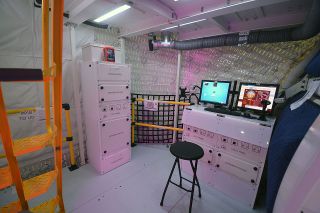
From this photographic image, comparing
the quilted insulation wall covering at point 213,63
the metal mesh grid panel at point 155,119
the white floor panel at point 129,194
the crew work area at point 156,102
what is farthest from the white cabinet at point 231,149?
the metal mesh grid panel at point 155,119

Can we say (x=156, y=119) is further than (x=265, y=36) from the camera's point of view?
Yes

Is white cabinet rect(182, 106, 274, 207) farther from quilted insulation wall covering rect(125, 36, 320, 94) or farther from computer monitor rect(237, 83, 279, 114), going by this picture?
quilted insulation wall covering rect(125, 36, 320, 94)

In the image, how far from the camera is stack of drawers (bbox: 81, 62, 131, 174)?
219cm

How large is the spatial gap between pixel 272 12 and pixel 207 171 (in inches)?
92.5

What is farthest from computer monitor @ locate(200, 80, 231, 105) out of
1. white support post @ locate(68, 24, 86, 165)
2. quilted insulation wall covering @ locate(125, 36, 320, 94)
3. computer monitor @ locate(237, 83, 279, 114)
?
white support post @ locate(68, 24, 86, 165)

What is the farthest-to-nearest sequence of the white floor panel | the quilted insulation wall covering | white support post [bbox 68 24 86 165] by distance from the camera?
white support post [bbox 68 24 86 165], the quilted insulation wall covering, the white floor panel

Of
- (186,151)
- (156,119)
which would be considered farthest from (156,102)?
(186,151)

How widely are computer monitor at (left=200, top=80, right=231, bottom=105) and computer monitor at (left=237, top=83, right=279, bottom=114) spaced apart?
0.63ft

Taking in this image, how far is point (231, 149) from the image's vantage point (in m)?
1.95

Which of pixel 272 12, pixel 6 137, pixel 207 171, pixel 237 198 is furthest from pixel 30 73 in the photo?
pixel 272 12

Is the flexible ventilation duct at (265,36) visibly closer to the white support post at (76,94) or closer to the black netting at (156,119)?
the black netting at (156,119)

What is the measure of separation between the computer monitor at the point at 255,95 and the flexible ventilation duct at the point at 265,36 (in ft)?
2.01

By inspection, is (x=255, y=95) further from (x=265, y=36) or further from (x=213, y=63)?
(x=213, y=63)

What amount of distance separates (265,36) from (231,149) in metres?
1.59
